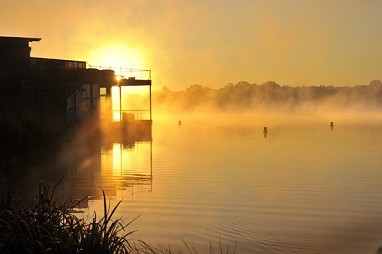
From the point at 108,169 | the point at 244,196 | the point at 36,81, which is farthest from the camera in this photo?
the point at 36,81

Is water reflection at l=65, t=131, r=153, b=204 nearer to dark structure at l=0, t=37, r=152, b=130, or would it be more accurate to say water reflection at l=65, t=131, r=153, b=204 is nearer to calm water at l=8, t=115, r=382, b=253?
calm water at l=8, t=115, r=382, b=253

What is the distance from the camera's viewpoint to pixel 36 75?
161 feet

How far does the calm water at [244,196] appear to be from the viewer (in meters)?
15.8

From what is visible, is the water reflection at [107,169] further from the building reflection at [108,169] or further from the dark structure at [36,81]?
the dark structure at [36,81]

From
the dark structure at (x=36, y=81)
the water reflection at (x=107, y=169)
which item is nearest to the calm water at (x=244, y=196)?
the water reflection at (x=107, y=169)

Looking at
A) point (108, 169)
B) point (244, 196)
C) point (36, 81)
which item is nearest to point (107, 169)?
point (108, 169)

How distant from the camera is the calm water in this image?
15.8 metres

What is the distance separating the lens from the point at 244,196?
23.4 metres

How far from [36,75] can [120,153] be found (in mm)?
11467

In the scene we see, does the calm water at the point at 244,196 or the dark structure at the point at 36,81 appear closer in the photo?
the calm water at the point at 244,196

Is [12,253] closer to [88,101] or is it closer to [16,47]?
[16,47]

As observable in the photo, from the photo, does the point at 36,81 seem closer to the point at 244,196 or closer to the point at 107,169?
the point at 107,169

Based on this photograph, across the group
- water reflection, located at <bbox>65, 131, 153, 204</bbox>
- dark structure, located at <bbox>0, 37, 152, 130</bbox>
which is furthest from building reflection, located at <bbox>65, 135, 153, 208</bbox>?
dark structure, located at <bbox>0, 37, 152, 130</bbox>

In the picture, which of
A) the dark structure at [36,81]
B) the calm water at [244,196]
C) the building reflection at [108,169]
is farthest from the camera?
the dark structure at [36,81]
